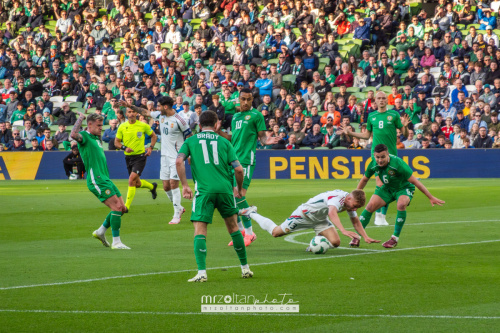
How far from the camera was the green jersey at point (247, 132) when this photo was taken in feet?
40.4

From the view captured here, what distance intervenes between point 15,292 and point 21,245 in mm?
4369

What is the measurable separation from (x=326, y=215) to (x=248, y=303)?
3.65 metres

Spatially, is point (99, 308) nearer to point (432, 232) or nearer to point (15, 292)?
point (15, 292)

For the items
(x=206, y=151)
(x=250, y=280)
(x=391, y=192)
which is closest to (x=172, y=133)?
(x=391, y=192)

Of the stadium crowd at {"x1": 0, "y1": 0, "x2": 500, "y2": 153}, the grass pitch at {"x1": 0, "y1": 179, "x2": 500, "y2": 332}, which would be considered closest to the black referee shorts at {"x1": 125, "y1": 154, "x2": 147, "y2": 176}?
the grass pitch at {"x1": 0, "y1": 179, "x2": 500, "y2": 332}

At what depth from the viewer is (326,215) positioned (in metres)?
10.7

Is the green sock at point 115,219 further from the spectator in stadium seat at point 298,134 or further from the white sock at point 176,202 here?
the spectator in stadium seat at point 298,134

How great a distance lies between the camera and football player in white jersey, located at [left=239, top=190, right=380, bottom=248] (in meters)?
10.3

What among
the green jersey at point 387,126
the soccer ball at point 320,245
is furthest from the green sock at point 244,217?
the green jersey at point 387,126

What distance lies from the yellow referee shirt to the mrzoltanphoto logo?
951cm

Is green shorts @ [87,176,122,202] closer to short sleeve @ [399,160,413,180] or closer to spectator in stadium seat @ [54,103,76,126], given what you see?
short sleeve @ [399,160,413,180]

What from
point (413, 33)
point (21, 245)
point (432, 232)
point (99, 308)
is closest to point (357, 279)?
point (99, 308)

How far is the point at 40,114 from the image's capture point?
32.9 m

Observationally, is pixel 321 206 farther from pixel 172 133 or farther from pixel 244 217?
pixel 172 133
